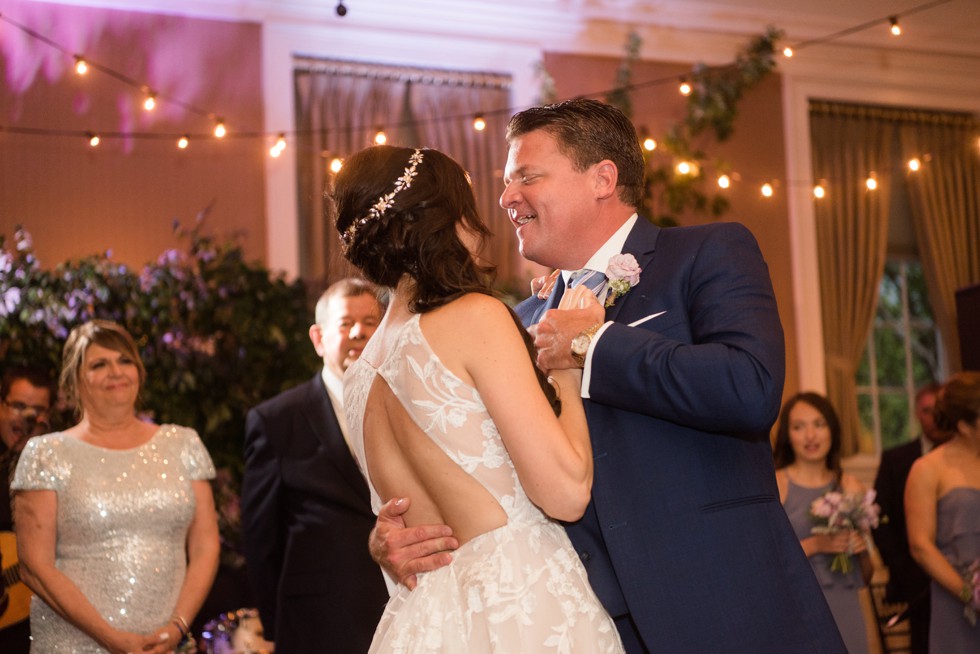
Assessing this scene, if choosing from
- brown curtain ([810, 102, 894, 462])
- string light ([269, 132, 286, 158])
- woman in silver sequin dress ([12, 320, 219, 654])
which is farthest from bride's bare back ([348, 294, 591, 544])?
brown curtain ([810, 102, 894, 462])

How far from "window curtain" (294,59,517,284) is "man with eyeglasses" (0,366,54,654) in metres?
2.22

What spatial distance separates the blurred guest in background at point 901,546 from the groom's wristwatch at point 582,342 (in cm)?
400

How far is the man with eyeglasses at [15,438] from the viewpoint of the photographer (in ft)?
14.4

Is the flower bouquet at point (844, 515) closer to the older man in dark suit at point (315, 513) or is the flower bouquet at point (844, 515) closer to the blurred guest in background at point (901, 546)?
the blurred guest in background at point (901, 546)

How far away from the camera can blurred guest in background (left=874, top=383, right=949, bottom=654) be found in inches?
228

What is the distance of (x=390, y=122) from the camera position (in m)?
7.47

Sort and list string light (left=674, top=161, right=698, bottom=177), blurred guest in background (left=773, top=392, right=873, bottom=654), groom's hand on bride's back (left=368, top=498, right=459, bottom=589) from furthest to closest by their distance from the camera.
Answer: string light (left=674, top=161, right=698, bottom=177) < blurred guest in background (left=773, top=392, right=873, bottom=654) < groom's hand on bride's back (left=368, top=498, right=459, bottom=589)

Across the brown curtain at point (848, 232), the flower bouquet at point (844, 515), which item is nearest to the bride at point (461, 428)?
the flower bouquet at point (844, 515)

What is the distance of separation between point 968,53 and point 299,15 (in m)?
5.10

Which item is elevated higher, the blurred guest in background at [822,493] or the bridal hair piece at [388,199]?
the bridal hair piece at [388,199]

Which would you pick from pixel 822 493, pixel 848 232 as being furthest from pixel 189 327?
pixel 848 232

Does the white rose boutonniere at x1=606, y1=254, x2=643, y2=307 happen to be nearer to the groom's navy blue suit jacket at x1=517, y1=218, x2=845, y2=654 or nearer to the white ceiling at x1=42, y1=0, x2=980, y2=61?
the groom's navy blue suit jacket at x1=517, y1=218, x2=845, y2=654

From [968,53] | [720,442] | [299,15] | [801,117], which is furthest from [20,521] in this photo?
[968,53]

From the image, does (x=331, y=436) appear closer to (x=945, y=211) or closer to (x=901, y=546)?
(x=901, y=546)
